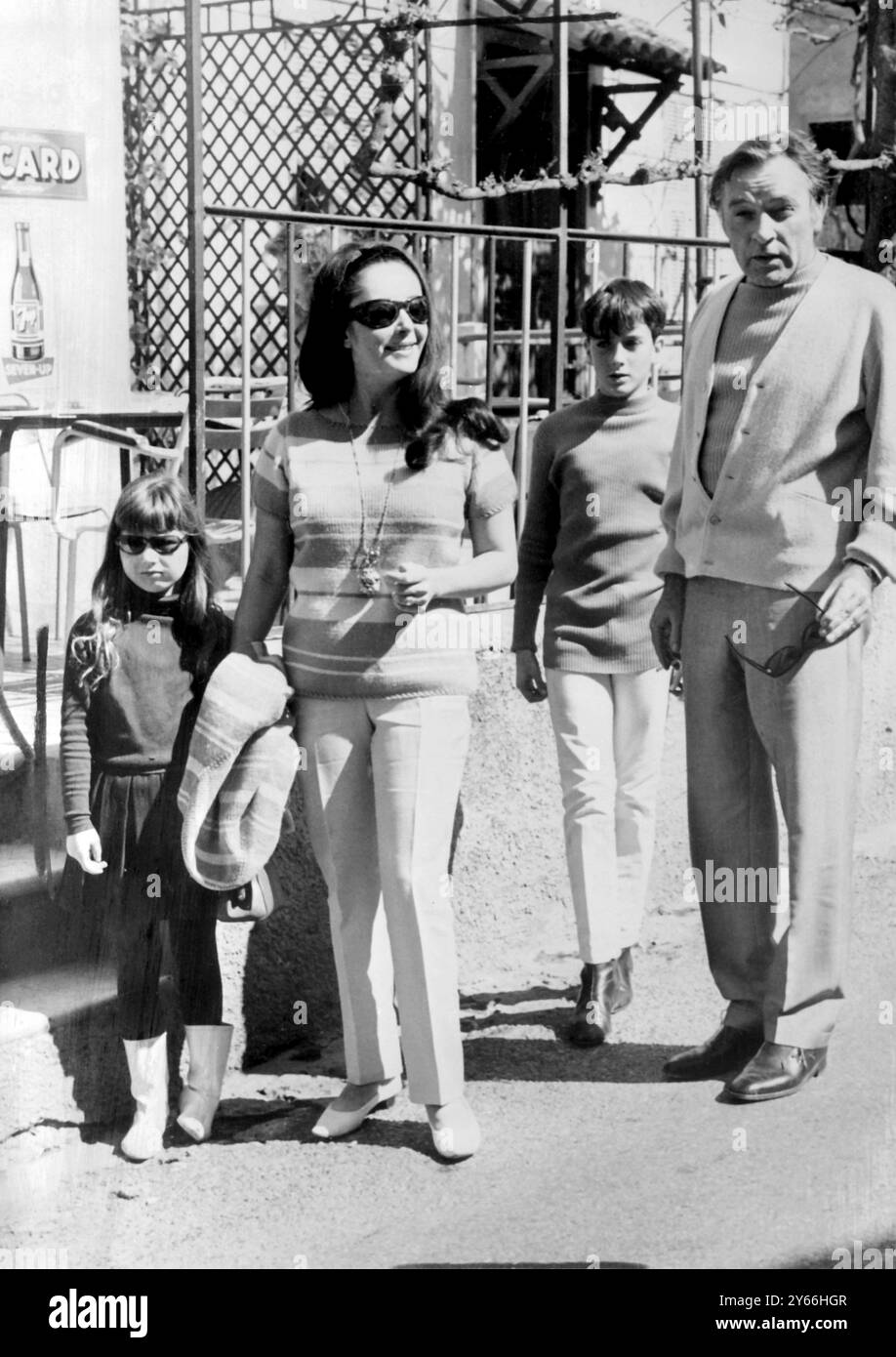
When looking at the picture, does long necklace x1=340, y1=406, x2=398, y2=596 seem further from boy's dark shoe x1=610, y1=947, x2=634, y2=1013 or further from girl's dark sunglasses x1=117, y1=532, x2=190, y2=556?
boy's dark shoe x1=610, y1=947, x2=634, y2=1013

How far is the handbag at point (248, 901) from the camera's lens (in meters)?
A: 3.69

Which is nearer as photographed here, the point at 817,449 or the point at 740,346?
the point at 817,449

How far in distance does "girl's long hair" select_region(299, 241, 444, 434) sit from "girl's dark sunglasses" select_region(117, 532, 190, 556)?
395 millimetres

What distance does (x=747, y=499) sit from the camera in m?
3.53

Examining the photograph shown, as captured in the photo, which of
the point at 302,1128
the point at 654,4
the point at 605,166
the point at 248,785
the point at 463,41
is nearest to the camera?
the point at 248,785

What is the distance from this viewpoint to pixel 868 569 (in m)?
3.44

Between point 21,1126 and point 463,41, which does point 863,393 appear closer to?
point 21,1126

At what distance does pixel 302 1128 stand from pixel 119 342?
1.72 metres

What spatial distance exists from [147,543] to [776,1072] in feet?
5.43

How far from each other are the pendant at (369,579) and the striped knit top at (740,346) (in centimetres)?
71

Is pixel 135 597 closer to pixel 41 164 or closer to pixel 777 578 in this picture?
pixel 41 164

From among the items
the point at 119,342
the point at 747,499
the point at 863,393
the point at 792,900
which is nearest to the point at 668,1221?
the point at 792,900

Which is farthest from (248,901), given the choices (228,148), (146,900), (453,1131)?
(228,148)

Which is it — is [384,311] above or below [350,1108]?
above
